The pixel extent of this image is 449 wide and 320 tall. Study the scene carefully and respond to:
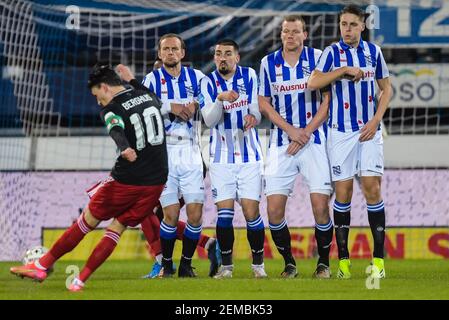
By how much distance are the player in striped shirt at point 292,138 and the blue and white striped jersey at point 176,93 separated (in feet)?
2.26

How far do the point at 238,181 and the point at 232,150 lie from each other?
0.87 feet

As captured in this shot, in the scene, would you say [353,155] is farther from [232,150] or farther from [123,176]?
[123,176]

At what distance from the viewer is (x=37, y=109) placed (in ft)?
49.7

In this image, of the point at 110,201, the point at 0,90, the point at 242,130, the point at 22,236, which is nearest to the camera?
A: the point at 110,201

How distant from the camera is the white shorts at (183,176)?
9750 millimetres

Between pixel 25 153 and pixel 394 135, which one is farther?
pixel 394 135

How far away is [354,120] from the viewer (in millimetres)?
9219

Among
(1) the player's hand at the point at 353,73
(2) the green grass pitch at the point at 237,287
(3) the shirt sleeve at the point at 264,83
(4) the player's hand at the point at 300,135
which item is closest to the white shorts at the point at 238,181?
(4) the player's hand at the point at 300,135

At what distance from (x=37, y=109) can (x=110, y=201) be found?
7.28 meters

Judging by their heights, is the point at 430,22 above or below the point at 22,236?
above

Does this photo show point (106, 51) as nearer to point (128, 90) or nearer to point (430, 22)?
point (430, 22)

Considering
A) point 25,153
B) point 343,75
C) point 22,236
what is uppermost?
point 343,75

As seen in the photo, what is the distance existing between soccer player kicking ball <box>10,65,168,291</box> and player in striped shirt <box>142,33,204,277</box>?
4.77 ft

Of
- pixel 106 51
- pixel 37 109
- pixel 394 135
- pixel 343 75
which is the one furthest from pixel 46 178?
pixel 343 75
